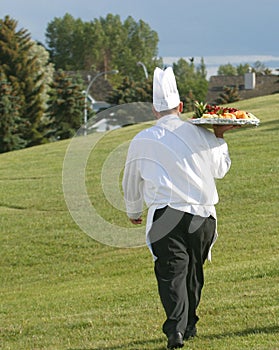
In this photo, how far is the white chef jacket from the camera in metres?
6.28

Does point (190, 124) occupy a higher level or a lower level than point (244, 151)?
higher

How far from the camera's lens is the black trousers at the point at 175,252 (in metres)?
6.26

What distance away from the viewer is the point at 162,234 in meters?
6.31

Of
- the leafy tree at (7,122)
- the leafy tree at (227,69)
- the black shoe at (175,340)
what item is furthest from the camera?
the leafy tree at (227,69)

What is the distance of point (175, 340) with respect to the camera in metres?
6.19

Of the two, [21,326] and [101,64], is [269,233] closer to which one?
[21,326]

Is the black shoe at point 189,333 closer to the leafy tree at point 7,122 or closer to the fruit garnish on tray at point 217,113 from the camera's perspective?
the fruit garnish on tray at point 217,113

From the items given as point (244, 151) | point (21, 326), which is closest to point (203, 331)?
point (21, 326)

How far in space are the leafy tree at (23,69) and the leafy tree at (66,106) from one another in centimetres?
717

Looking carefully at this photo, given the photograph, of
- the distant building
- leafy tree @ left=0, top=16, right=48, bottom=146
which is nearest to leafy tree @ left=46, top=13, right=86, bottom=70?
the distant building

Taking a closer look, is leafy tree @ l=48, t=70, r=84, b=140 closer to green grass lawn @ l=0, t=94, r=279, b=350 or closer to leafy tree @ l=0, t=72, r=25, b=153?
leafy tree @ l=0, t=72, r=25, b=153

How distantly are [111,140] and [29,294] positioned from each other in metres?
22.7

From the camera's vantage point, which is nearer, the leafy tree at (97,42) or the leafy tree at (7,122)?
the leafy tree at (7,122)

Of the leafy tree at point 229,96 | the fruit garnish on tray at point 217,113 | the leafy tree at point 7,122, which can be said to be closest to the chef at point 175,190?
the fruit garnish on tray at point 217,113
